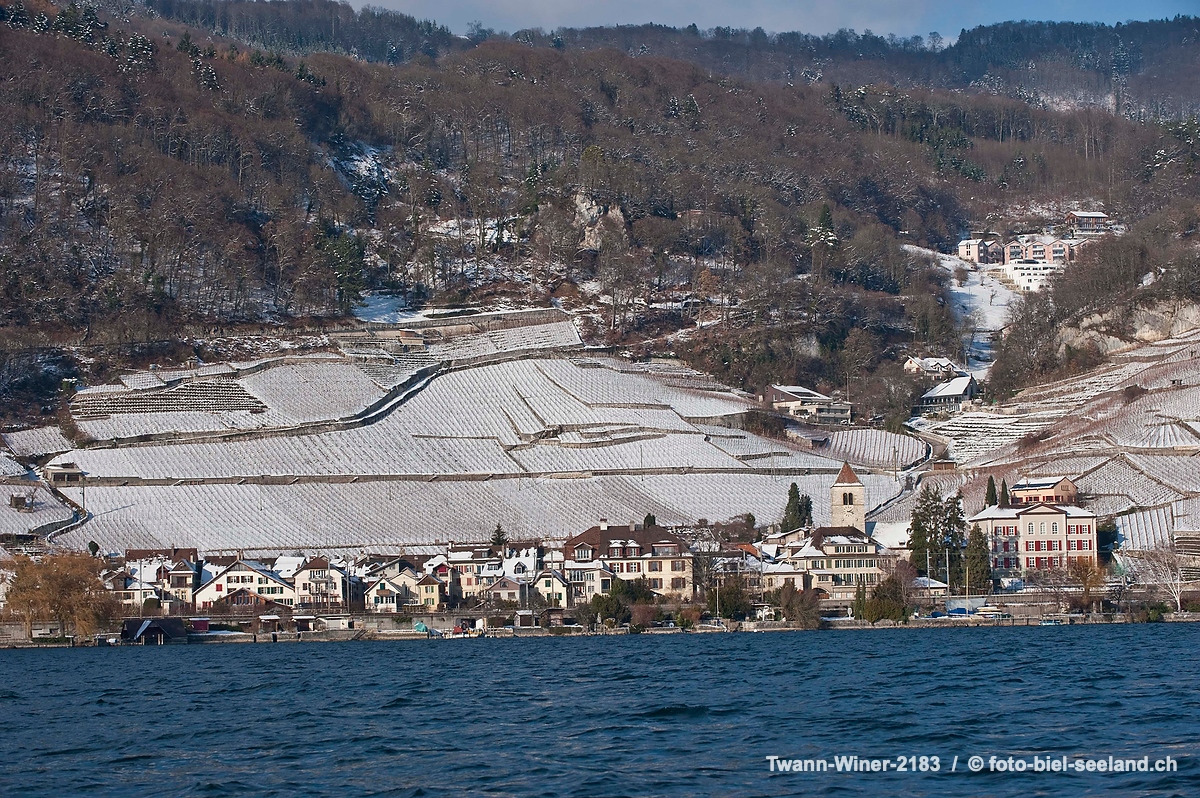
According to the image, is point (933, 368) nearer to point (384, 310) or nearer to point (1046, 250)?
point (384, 310)

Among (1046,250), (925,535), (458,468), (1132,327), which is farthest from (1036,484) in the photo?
(1046,250)

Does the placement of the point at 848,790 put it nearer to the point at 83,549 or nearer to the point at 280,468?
the point at 83,549

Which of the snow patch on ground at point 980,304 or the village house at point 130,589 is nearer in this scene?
the village house at point 130,589

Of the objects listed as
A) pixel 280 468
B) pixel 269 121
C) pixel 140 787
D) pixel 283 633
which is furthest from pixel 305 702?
pixel 269 121

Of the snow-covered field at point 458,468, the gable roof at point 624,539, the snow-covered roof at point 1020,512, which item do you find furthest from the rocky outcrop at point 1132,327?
the gable roof at point 624,539

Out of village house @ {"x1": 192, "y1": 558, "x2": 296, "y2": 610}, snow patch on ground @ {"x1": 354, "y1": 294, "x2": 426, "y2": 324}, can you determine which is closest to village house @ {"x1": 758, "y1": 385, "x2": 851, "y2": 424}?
snow patch on ground @ {"x1": 354, "y1": 294, "x2": 426, "y2": 324}

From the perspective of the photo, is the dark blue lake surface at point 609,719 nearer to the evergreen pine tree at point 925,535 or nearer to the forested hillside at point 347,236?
the evergreen pine tree at point 925,535
